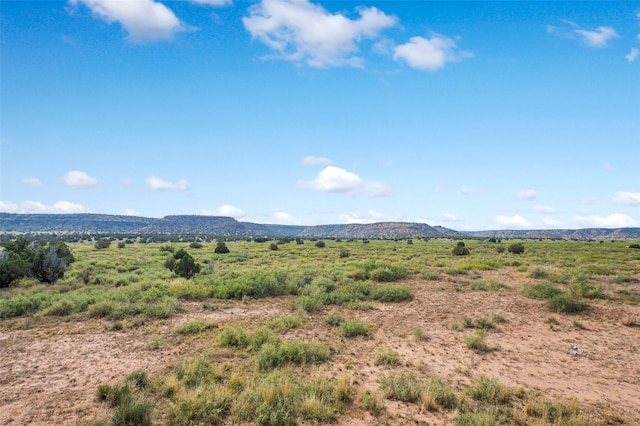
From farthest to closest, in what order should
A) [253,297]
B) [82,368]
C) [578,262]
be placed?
[578,262] < [253,297] < [82,368]

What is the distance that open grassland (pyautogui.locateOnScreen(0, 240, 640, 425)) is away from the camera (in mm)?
6258

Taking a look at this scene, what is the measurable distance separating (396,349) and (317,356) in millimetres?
2367

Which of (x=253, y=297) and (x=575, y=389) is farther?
(x=253, y=297)

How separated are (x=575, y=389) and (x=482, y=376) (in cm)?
196

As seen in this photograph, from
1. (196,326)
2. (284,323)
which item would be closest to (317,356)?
(284,323)

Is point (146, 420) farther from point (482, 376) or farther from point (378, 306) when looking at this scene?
point (378, 306)

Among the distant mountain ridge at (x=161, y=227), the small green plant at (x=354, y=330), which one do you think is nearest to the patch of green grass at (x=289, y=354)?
the small green plant at (x=354, y=330)

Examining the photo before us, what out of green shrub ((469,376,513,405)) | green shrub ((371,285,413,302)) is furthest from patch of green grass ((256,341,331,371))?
green shrub ((371,285,413,302))

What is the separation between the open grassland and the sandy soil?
0.14ft

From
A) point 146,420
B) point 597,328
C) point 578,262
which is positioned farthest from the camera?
point 578,262

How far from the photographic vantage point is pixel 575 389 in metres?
7.32

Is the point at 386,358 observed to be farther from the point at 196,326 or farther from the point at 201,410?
the point at 196,326

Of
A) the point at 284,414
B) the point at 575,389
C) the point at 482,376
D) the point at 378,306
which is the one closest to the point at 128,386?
the point at 284,414

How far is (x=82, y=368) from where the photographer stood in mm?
8164
